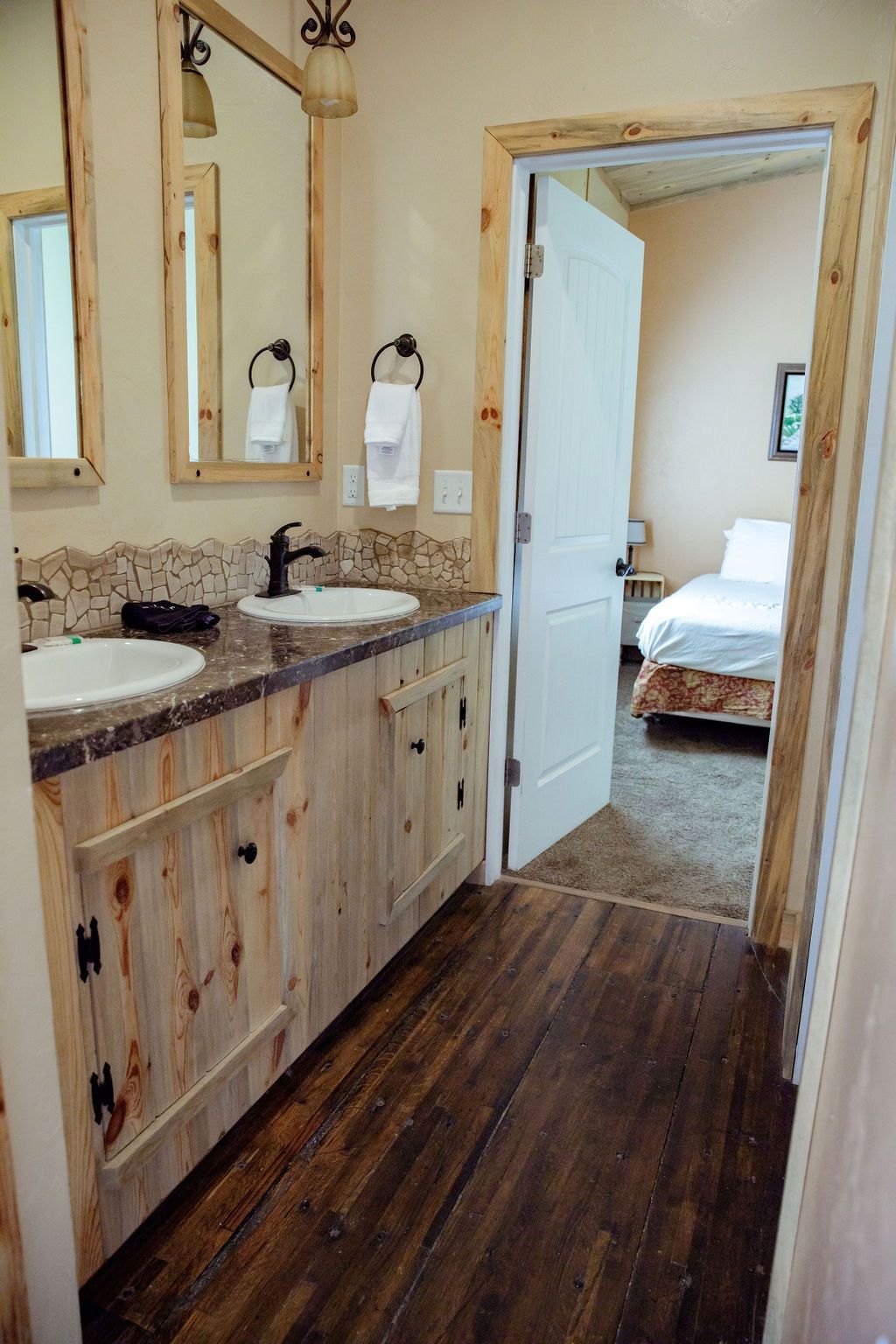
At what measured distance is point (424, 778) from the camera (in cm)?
220

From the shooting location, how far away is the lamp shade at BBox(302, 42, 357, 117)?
1945 mm

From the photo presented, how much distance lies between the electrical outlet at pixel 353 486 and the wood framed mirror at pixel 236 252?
0.38ft

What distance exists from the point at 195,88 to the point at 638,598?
4.67 metres

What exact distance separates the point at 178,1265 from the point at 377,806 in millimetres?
898

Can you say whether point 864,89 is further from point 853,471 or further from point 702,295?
point 702,295

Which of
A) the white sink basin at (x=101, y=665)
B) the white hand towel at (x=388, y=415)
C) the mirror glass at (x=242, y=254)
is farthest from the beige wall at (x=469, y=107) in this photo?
the white sink basin at (x=101, y=665)

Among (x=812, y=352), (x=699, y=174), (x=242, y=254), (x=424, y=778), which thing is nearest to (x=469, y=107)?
(x=242, y=254)

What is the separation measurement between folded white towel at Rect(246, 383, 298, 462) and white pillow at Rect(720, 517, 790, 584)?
3.81 meters

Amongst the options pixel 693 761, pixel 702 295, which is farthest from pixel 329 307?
pixel 702 295

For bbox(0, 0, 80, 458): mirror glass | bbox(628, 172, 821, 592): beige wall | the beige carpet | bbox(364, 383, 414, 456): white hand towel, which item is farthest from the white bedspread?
bbox(0, 0, 80, 458): mirror glass

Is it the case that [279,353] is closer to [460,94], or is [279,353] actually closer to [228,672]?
[460,94]

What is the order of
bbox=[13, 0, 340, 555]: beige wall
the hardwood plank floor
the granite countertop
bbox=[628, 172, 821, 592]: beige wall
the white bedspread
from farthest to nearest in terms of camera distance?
bbox=[628, 172, 821, 592]: beige wall
the white bedspread
bbox=[13, 0, 340, 555]: beige wall
the hardwood plank floor
the granite countertop

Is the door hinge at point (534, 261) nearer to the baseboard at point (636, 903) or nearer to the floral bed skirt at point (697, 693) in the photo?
the baseboard at point (636, 903)

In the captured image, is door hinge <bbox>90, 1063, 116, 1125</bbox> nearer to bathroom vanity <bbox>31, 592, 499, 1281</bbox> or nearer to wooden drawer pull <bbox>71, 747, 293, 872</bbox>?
bathroom vanity <bbox>31, 592, 499, 1281</bbox>
